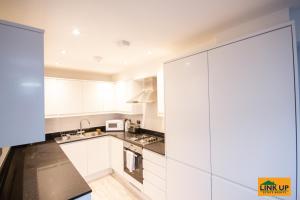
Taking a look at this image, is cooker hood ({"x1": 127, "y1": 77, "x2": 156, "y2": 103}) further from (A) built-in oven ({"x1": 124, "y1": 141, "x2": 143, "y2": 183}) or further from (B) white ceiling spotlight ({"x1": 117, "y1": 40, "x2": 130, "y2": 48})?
(B) white ceiling spotlight ({"x1": 117, "y1": 40, "x2": 130, "y2": 48})

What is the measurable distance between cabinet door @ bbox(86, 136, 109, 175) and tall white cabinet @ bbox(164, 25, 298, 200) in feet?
6.04

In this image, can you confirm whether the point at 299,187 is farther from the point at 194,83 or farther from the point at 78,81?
the point at 78,81

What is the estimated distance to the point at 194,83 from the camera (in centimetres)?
149

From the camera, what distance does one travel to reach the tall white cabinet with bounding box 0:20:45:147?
2.84 feet

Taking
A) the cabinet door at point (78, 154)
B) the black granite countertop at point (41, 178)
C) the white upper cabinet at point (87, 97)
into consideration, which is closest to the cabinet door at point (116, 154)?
the cabinet door at point (78, 154)

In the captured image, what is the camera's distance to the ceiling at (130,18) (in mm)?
1094

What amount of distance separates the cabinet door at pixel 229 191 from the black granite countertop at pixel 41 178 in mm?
1141

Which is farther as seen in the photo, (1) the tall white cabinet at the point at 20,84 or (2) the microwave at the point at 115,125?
(2) the microwave at the point at 115,125

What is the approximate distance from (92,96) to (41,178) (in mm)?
2024

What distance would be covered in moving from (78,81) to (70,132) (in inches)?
46.3

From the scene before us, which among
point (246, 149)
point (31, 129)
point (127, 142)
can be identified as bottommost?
point (127, 142)

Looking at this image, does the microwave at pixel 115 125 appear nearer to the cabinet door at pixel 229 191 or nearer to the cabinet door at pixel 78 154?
the cabinet door at pixel 78 154

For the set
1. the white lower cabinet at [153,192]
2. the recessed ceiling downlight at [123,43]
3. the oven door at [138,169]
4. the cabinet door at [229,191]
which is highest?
the recessed ceiling downlight at [123,43]

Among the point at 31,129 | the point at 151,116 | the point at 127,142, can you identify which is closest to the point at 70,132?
the point at 127,142
